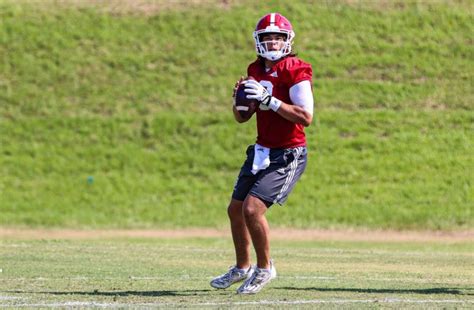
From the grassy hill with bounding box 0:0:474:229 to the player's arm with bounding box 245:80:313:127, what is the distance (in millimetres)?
21974

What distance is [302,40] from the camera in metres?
42.8

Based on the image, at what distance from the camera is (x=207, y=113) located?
38.9 m

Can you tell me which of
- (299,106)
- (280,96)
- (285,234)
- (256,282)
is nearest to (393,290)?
(256,282)

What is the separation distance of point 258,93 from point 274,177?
2.72 feet

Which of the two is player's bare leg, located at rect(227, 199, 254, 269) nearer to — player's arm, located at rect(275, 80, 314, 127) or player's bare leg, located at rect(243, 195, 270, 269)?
player's bare leg, located at rect(243, 195, 270, 269)

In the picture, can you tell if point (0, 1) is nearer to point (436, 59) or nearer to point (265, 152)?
point (436, 59)

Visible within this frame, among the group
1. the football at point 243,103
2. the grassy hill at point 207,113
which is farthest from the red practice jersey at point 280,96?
the grassy hill at point 207,113

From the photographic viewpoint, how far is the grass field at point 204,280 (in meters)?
9.38

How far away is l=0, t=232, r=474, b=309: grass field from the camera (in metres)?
9.38

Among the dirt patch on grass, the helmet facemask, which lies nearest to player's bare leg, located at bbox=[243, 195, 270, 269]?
the helmet facemask

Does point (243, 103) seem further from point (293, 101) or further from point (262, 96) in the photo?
point (293, 101)

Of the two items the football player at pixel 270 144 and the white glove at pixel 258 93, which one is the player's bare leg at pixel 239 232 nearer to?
the football player at pixel 270 144

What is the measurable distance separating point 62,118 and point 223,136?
5.64 metres

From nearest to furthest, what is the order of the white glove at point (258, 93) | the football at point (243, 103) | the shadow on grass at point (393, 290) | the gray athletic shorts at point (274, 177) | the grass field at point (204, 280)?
the grass field at point (204, 280) → the white glove at point (258, 93) → the football at point (243, 103) → the gray athletic shorts at point (274, 177) → the shadow on grass at point (393, 290)
